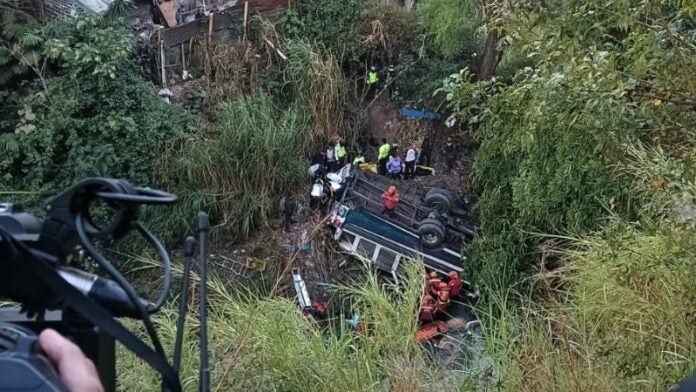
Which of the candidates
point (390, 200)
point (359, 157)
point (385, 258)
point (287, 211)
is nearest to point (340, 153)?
point (359, 157)

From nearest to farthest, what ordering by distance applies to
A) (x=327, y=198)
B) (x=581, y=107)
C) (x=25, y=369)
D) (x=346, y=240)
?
(x=25, y=369), (x=581, y=107), (x=346, y=240), (x=327, y=198)

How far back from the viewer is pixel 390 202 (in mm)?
7430

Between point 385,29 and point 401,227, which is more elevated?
point 385,29

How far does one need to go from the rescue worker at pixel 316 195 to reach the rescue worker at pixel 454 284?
181 centimetres

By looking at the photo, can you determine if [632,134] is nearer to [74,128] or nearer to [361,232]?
[361,232]

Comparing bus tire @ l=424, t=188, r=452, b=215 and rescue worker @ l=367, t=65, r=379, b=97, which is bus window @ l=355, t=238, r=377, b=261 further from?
rescue worker @ l=367, t=65, r=379, b=97

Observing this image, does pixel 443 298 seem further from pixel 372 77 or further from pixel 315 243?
pixel 372 77

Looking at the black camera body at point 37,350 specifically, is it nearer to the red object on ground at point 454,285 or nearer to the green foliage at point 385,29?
the red object on ground at point 454,285

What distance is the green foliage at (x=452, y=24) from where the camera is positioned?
750 cm

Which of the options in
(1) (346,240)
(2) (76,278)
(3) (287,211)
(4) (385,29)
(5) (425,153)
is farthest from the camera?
(4) (385,29)

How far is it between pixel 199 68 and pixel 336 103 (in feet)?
6.21

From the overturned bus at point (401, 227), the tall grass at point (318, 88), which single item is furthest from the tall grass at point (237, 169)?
the overturned bus at point (401, 227)

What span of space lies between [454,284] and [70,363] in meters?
6.09

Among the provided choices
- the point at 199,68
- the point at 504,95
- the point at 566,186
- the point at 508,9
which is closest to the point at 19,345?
the point at 508,9
